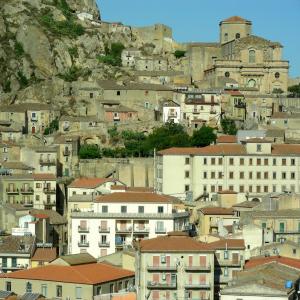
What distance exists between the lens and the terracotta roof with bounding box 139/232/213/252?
57656 mm

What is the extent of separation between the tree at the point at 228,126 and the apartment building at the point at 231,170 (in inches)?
614

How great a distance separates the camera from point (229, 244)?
61.1 m

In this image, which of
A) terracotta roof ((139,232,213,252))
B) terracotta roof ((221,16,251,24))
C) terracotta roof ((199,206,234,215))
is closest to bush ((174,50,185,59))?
terracotta roof ((221,16,251,24))

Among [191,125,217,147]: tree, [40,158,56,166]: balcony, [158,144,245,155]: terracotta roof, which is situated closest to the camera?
[158,144,245,155]: terracotta roof

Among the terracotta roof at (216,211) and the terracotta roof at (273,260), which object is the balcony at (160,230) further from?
the terracotta roof at (273,260)

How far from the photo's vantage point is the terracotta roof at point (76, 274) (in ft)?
186

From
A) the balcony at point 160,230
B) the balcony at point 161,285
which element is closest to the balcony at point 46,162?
the balcony at point 160,230

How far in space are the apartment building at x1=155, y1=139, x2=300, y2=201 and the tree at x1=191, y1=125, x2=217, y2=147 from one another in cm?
978

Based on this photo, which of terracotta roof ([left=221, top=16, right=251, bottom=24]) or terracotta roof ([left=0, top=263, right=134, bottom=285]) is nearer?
terracotta roof ([left=0, top=263, right=134, bottom=285])

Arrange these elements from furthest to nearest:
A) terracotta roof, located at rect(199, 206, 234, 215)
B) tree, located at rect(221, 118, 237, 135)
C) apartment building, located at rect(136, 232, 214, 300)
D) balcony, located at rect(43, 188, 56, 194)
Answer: tree, located at rect(221, 118, 237, 135) → balcony, located at rect(43, 188, 56, 194) → terracotta roof, located at rect(199, 206, 234, 215) → apartment building, located at rect(136, 232, 214, 300)

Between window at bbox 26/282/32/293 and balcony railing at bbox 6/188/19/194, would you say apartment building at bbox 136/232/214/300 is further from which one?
balcony railing at bbox 6/188/19/194

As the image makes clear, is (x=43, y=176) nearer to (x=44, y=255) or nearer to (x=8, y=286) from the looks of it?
(x=44, y=255)

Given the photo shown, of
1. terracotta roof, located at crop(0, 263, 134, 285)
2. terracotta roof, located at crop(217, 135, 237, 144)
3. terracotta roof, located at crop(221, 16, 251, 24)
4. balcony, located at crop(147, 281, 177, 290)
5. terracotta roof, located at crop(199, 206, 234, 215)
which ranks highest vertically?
terracotta roof, located at crop(221, 16, 251, 24)

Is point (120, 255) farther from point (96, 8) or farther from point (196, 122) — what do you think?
point (96, 8)
